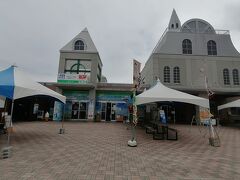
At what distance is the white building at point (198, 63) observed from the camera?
19156 millimetres

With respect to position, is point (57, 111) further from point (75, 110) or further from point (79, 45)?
point (79, 45)

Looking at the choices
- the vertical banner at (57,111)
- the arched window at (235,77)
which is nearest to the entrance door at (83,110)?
the vertical banner at (57,111)

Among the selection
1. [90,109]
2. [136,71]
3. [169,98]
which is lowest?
[90,109]

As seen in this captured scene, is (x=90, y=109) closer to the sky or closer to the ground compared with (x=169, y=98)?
closer to the ground

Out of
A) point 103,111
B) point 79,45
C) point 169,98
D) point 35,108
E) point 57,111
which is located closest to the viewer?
point 169,98

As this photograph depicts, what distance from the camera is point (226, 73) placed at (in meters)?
19.6

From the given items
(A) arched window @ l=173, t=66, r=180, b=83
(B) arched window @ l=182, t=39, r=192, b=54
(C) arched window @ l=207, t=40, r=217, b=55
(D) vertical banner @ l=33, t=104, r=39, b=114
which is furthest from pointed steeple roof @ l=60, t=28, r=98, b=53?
(C) arched window @ l=207, t=40, r=217, b=55

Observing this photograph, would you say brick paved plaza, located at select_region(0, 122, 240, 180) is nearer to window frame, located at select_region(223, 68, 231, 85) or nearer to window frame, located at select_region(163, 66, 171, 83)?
window frame, located at select_region(163, 66, 171, 83)

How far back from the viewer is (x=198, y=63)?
770 inches

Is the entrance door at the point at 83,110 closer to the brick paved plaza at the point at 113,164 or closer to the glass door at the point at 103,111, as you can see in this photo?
the glass door at the point at 103,111

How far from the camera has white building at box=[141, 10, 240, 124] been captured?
1916cm

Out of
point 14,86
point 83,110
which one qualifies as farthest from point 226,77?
point 14,86

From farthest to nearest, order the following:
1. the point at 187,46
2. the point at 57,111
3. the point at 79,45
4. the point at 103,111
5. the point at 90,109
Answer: the point at 187,46, the point at 79,45, the point at 103,111, the point at 90,109, the point at 57,111

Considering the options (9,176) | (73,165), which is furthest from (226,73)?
(9,176)
